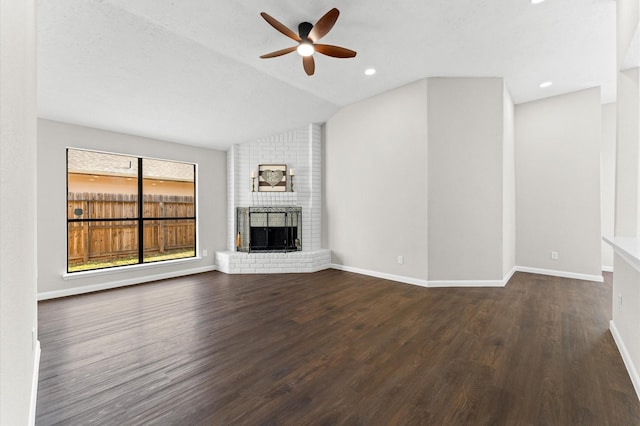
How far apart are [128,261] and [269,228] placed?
2.52m

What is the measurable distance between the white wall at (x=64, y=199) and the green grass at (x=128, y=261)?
0.31m

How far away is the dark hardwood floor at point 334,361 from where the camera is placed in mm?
1613

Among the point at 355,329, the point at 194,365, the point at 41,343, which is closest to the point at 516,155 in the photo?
the point at 355,329

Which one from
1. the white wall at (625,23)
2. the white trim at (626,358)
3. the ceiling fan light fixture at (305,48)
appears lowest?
the white trim at (626,358)

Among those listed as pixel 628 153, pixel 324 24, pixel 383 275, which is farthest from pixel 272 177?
pixel 628 153

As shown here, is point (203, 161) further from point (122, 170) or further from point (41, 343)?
point (41, 343)

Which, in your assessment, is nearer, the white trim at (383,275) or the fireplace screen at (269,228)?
the white trim at (383,275)

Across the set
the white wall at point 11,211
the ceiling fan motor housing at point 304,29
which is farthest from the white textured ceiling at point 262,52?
the white wall at point 11,211

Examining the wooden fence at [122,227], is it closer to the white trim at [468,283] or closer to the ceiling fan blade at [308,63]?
the ceiling fan blade at [308,63]

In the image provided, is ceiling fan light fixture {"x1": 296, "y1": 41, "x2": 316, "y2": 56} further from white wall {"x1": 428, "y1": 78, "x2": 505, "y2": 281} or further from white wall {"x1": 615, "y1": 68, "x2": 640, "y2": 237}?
white wall {"x1": 615, "y1": 68, "x2": 640, "y2": 237}

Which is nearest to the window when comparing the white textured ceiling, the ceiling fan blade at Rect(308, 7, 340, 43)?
the white textured ceiling

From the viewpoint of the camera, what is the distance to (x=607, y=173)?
4902 mm

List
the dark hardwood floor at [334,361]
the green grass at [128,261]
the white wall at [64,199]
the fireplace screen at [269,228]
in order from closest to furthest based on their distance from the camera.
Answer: the dark hardwood floor at [334,361] → the white wall at [64,199] → the green grass at [128,261] → the fireplace screen at [269,228]

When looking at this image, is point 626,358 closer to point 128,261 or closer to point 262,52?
point 262,52
